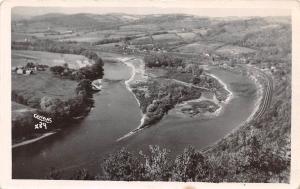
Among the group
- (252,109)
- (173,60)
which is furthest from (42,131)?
(252,109)

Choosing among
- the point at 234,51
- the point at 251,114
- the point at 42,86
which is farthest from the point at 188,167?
the point at 42,86

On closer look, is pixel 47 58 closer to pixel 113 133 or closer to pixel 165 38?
pixel 113 133

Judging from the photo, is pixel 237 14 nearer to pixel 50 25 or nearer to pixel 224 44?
pixel 224 44

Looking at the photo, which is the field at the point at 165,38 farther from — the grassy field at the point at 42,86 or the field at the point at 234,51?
the grassy field at the point at 42,86

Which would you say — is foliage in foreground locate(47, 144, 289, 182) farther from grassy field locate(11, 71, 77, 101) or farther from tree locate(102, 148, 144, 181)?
grassy field locate(11, 71, 77, 101)

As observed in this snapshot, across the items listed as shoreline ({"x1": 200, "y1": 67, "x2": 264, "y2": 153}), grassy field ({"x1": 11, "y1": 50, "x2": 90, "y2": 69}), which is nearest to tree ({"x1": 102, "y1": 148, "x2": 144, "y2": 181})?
shoreline ({"x1": 200, "y1": 67, "x2": 264, "y2": 153})
